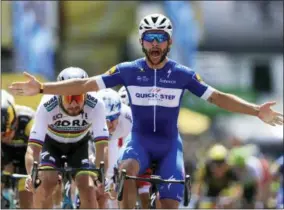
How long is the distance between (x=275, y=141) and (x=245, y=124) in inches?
238

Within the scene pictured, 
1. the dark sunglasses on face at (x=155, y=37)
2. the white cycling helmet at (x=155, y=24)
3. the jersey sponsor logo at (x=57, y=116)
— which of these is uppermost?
the white cycling helmet at (x=155, y=24)

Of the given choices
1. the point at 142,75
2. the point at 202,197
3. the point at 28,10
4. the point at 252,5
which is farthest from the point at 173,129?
the point at 252,5

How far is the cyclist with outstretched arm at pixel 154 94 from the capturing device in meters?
13.4

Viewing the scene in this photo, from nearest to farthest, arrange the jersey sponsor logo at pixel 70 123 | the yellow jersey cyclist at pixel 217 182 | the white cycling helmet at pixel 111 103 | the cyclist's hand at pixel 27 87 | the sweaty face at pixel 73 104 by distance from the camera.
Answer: the cyclist's hand at pixel 27 87 < the sweaty face at pixel 73 104 < the jersey sponsor logo at pixel 70 123 < the white cycling helmet at pixel 111 103 < the yellow jersey cyclist at pixel 217 182

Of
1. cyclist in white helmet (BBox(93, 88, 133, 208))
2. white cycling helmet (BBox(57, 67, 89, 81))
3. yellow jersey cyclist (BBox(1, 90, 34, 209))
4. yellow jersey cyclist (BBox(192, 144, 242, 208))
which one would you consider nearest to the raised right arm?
white cycling helmet (BBox(57, 67, 89, 81))

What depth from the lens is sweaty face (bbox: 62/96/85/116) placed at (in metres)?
14.2

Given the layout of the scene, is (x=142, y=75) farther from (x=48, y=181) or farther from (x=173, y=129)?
(x=48, y=181)

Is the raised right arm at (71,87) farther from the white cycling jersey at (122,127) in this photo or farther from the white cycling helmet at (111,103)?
the white cycling jersey at (122,127)

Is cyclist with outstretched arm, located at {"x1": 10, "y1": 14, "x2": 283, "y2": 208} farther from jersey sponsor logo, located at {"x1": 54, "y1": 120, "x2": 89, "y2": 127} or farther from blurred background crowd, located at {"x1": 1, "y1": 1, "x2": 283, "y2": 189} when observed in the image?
blurred background crowd, located at {"x1": 1, "y1": 1, "x2": 283, "y2": 189}

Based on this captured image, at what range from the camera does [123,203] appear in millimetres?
13539

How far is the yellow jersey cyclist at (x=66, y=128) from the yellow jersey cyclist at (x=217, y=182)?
665 cm

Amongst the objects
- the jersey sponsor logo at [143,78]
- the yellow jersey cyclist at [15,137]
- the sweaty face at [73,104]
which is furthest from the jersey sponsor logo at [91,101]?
the yellow jersey cyclist at [15,137]

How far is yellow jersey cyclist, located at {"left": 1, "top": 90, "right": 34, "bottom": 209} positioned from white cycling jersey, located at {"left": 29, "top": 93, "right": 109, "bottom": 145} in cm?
125

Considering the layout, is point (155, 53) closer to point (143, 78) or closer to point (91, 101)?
point (143, 78)
